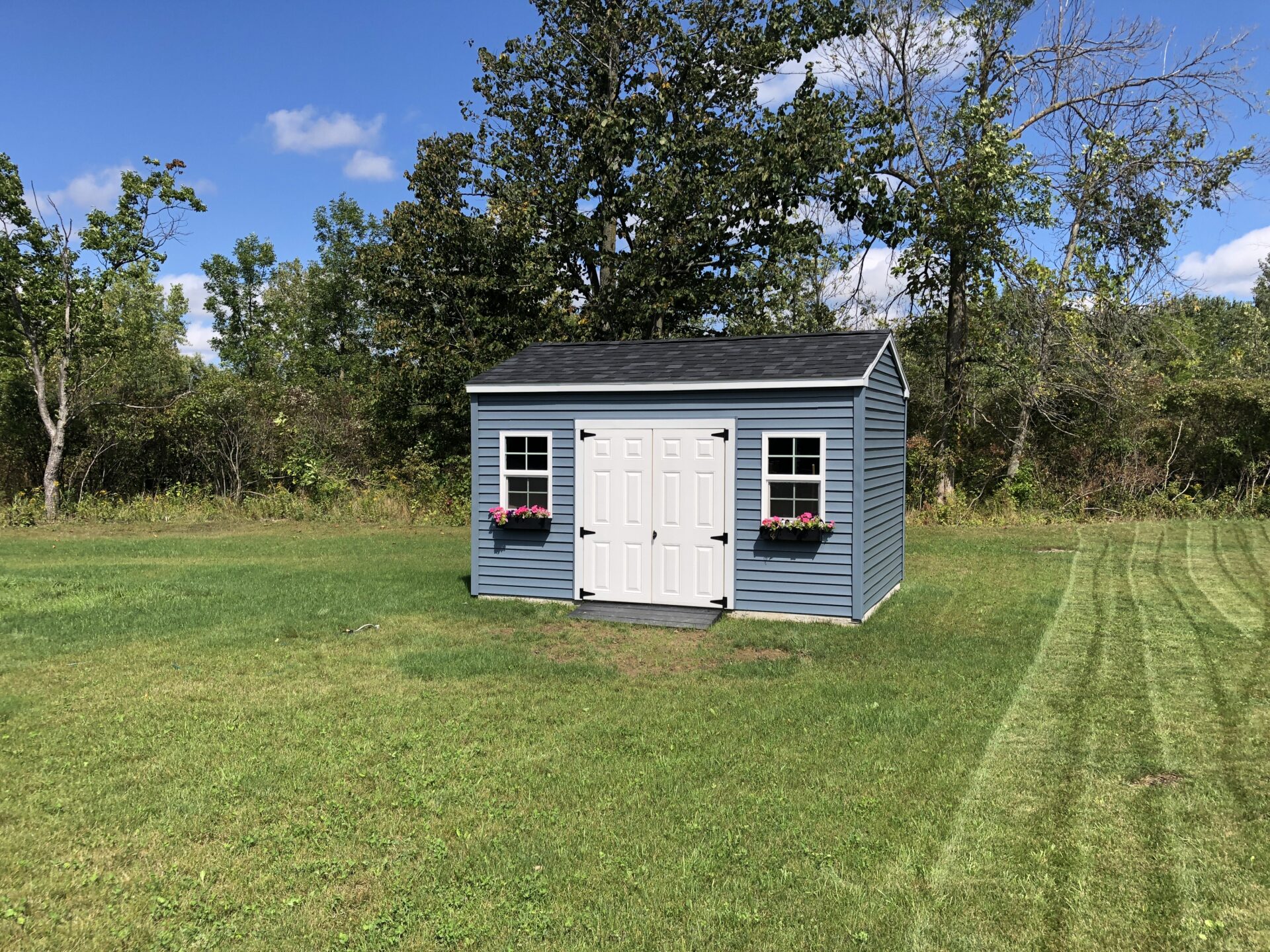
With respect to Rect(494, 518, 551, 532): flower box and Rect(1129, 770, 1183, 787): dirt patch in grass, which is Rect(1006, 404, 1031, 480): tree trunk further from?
Rect(1129, 770, 1183, 787): dirt patch in grass

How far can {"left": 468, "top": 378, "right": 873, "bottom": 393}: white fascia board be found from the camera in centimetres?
882

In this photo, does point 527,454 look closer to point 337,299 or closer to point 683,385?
point 683,385

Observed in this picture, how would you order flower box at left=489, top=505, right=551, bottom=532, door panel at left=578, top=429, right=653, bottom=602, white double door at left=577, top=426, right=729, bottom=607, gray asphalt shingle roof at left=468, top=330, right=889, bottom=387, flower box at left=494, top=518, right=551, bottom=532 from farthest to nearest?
flower box at left=494, top=518, right=551, bottom=532 < flower box at left=489, top=505, right=551, bottom=532 < door panel at left=578, top=429, right=653, bottom=602 < white double door at left=577, top=426, right=729, bottom=607 < gray asphalt shingle roof at left=468, top=330, right=889, bottom=387

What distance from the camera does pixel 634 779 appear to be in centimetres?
495

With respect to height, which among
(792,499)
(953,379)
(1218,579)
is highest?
(953,379)

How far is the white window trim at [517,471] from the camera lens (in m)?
10.1

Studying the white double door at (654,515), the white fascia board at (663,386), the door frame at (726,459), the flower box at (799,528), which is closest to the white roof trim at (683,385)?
the white fascia board at (663,386)

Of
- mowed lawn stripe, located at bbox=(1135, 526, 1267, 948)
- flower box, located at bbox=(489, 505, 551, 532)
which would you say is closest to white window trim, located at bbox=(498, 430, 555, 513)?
flower box, located at bbox=(489, 505, 551, 532)

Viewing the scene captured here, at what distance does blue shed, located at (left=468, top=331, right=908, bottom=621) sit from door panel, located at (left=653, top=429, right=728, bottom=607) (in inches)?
0.6

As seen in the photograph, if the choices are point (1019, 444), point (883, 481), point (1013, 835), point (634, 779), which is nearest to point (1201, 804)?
point (1013, 835)

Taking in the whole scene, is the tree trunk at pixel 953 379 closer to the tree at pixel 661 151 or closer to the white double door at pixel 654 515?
the tree at pixel 661 151

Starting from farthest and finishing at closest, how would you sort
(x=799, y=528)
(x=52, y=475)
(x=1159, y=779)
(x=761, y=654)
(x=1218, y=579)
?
1. (x=52, y=475)
2. (x=1218, y=579)
3. (x=799, y=528)
4. (x=761, y=654)
5. (x=1159, y=779)

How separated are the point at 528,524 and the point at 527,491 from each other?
0.41m

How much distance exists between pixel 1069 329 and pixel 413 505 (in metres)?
14.2
